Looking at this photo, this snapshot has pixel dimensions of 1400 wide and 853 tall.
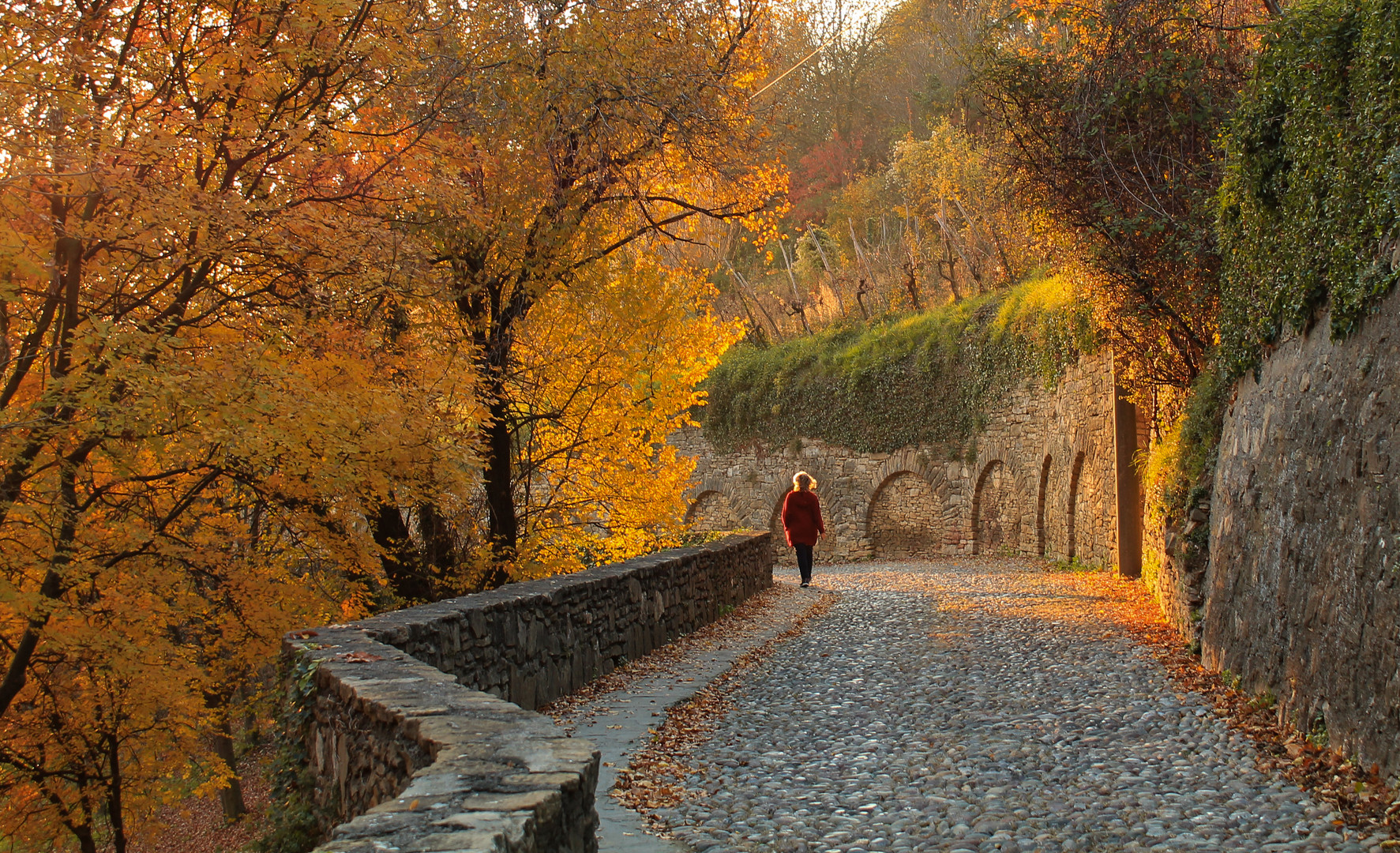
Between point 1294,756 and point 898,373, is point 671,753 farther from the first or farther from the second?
point 898,373

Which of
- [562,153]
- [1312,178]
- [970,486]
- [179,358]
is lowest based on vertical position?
[970,486]

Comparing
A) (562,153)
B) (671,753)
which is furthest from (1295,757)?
(562,153)

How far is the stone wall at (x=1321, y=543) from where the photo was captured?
444 centimetres

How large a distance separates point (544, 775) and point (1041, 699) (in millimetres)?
4701

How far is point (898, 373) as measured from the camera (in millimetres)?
22625

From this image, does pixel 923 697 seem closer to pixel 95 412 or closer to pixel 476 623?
pixel 476 623

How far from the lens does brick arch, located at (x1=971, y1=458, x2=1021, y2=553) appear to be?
63.2 feet

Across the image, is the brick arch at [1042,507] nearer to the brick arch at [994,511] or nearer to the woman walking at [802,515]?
the brick arch at [994,511]

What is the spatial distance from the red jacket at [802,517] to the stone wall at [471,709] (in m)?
4.85

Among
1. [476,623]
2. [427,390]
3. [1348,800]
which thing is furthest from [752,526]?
[1348,800]

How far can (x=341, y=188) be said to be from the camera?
8.67m

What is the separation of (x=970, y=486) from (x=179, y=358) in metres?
16.4

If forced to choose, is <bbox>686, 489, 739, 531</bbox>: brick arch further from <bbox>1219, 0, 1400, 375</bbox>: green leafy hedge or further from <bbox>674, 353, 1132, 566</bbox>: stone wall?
<bbox>1219, 0, 1400, 375</bbox>: green leafy hedge

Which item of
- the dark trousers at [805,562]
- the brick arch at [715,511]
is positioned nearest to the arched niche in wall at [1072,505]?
the dark trousers at [805,562]
